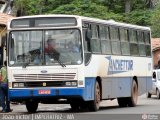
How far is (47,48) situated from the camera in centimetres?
2377

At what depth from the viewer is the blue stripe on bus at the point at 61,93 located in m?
23.5

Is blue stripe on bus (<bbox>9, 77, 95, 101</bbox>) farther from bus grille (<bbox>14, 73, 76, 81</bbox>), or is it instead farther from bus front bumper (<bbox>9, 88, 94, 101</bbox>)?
bus grille (<bbox>14, 73, 76, 81</bbox>)

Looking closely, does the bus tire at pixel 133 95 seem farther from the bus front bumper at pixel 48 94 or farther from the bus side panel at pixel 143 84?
the bus front bumper at pixel 48 94

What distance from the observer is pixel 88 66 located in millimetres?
24172

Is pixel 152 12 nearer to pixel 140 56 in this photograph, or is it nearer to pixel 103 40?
pixel 140 56

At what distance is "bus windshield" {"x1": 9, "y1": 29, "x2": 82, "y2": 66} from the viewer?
77.6 feet

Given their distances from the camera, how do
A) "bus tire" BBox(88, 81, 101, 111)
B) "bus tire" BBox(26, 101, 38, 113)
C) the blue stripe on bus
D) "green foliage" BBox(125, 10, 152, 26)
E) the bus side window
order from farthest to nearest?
"green foliage" BBox(125, 10, 152, 26), "bus tire" BBox(26, 101, 38, 113), "bus tire" BBox(88, 81, 101, 111), the bus side window, the blue stripe on bus

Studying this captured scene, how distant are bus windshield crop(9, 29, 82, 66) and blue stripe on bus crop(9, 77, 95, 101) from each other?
0.83 meters

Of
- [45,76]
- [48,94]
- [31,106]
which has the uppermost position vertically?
[45,76]

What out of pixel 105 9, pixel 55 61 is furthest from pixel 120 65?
pixel 105 9

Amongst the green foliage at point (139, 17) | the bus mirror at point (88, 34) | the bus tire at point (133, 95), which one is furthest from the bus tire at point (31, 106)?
the green foliage at point (139, 17)

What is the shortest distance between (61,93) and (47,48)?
1.50 m

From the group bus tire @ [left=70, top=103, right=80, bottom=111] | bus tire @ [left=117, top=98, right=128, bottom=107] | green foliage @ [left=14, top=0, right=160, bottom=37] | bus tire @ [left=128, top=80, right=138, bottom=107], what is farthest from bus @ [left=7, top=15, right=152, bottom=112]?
green foliage @ [left=14, top=0, right=160, bottom=37]

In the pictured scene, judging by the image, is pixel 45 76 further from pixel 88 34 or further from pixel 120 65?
pixel 120 65
